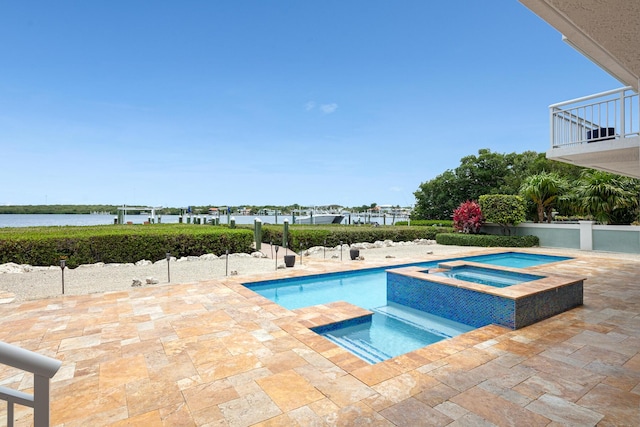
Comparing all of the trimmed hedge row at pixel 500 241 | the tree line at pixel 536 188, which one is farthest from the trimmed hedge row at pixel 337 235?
the tree line at pixel 536 188

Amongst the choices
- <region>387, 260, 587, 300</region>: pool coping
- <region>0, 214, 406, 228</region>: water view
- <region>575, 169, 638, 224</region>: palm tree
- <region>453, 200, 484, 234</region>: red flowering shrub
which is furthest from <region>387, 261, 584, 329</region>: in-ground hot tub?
<region>0, 214, 406, 228</region>: water view

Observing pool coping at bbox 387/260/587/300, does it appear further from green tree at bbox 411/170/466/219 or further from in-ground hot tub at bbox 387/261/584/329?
green tree at bbox 411/170/466/219

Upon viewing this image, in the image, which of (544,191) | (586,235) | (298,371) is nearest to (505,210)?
(544,191)

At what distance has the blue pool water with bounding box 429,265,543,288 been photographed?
696cm

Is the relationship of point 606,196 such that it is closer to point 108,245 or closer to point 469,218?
point 469,218

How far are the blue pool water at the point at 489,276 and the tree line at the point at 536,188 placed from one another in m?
9.54

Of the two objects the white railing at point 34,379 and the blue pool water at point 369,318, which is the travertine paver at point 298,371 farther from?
the white railing at point 34,379

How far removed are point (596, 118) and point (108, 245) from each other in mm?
12128

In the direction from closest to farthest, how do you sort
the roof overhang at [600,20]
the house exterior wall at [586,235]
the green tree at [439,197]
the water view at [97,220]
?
the roof overhang at [600,20]
the house exterior wall at [586,235]
the water view at [97,220]
the green tree at [439,197]

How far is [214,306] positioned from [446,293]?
3.82 m

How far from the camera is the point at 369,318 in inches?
211

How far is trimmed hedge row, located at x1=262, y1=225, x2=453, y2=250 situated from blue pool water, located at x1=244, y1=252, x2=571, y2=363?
13.4 feet

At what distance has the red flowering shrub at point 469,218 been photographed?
52.9 feet

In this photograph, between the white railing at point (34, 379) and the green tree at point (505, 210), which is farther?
the green tree at point (505, 210)
